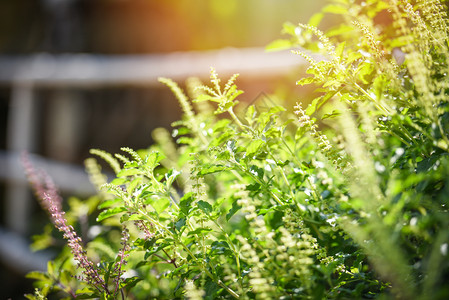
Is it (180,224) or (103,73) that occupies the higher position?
(103,73)

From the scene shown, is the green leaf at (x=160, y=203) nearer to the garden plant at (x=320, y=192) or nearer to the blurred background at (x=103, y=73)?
the garden plant at (x=320, y=192)

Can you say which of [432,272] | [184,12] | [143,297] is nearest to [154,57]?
[184,12]

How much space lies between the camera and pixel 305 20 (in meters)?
4.84

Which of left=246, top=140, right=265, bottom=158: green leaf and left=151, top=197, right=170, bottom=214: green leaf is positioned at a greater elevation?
left=246, top=140, right=265, bottom=158: green leaf

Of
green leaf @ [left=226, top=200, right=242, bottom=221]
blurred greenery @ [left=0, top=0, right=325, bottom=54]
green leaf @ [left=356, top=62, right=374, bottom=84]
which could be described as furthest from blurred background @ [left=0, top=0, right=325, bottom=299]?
green leaf @ [left=226, top=200, right=242, bottom=221]

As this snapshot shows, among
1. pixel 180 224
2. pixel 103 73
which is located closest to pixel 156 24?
pixel 103 73

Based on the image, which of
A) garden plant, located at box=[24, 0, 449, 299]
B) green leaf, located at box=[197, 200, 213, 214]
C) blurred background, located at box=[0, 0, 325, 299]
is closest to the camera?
garden plant, located at box=[24, 0, 449, 299]

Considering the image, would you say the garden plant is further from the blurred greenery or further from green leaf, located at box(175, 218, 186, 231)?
the blurred greenery

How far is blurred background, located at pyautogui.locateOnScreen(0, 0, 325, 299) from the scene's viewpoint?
16.6 ft

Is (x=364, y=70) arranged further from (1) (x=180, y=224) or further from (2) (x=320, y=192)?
(1) (x=180, y=224)

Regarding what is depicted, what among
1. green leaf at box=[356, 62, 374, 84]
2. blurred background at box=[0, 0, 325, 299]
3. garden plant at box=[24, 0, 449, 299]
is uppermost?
blurred background at box=[0, 0, 325, 299]

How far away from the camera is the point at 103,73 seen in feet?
18.3

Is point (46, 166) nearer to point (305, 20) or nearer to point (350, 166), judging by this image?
point (305, 20)

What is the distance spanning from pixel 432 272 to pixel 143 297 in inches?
46.7
